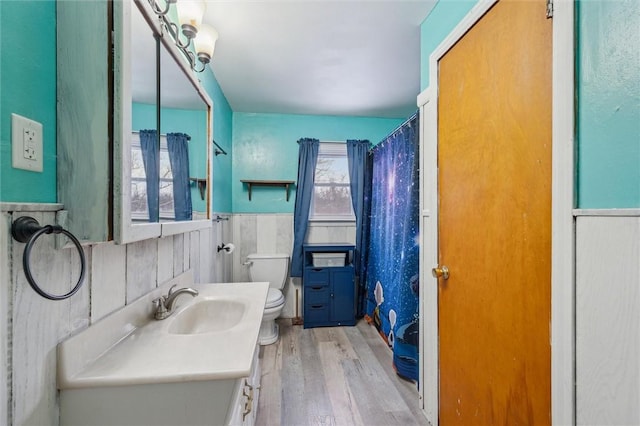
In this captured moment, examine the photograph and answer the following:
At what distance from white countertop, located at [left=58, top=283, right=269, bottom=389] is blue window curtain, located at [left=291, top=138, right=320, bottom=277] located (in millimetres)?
1874

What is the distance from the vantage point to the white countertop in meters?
0.62

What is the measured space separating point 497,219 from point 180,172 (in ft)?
4.44

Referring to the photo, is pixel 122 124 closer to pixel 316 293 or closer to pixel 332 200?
pixel 316 293

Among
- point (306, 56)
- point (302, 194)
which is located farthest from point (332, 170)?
point (306, 56)

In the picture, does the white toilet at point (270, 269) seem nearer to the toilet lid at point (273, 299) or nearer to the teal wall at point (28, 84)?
the toilet lid at point (273, 299)

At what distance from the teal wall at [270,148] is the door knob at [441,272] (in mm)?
1949

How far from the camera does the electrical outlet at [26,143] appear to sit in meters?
0.52

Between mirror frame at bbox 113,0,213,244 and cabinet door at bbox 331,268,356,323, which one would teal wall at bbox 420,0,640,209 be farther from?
cabinet door at bbox 331,268,356,323

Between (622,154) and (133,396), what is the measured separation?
1.29 meters

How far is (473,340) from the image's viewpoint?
109cm

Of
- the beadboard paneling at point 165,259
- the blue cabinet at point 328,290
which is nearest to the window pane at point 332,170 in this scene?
the blue cabinet at point 328,290

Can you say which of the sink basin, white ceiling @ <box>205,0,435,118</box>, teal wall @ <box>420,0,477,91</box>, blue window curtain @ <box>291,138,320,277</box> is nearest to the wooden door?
teal wall @ <box>420,0,477,91</box>

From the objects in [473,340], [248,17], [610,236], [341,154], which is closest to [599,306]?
[610,236]

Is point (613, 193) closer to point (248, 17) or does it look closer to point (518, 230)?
point (518, 230)
